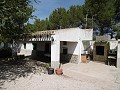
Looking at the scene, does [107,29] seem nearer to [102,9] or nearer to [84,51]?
[102,9]

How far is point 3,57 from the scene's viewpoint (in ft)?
73.3

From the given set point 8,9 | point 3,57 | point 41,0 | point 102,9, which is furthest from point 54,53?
point 102,9

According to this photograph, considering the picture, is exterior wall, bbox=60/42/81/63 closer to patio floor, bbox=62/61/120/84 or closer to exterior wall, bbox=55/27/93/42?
exterior wall, bbox=55/27/93/42

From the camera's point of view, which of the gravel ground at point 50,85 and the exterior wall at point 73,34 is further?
the exterior wall at point 73,34

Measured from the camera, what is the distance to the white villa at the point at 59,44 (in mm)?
15547

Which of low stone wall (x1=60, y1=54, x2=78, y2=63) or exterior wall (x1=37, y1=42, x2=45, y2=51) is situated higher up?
exterior wall (x1=37, y1=42, x2=45, y2=51)

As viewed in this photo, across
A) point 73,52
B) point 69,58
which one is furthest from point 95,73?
point 69,58

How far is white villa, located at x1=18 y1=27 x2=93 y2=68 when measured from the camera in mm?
15547

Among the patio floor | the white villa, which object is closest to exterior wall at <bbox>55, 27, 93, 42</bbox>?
the white villa

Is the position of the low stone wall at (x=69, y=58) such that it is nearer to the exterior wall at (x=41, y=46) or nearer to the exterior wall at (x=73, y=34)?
the exterior wall at (x=73, y=34)

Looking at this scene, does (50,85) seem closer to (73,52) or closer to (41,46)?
(73,52)

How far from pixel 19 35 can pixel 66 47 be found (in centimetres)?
677

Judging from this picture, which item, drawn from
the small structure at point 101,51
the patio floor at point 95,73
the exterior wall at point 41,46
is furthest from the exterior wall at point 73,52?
the patio floor at point 95,73

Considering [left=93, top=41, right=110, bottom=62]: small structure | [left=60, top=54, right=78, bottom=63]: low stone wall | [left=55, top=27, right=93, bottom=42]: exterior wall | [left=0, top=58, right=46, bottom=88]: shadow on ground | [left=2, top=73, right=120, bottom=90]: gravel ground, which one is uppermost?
[left=55, top=27, right=93, bottom=42]: exterior wall
